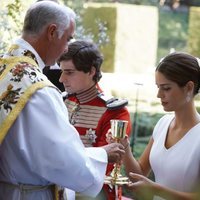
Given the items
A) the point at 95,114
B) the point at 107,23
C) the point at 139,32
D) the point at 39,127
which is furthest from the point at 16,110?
the point at 139,32

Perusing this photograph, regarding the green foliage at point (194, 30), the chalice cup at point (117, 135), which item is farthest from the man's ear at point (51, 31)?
the green foliage at point (194, 30)

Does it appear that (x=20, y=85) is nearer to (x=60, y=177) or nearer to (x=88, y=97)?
(x=60, y=177)

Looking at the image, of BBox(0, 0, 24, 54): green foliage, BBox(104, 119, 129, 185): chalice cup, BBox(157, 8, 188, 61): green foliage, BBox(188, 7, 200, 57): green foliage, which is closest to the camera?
BBox(104, 119, 129, 185): chalice cup

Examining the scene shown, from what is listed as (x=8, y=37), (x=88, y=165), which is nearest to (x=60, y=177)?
(x=88, y=165)

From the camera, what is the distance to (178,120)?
271 cm

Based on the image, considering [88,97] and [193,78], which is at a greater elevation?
[193,78]

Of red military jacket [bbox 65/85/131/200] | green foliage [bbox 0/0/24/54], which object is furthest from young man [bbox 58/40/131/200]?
green foliage [bbox 0/0/24/54]

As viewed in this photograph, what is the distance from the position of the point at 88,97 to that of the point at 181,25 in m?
8.52

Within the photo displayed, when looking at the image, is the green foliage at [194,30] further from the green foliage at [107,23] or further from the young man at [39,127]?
the young man at [39,127]

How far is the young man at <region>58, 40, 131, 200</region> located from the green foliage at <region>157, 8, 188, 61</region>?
8176 millimetres

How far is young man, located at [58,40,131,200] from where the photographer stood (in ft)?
9.38

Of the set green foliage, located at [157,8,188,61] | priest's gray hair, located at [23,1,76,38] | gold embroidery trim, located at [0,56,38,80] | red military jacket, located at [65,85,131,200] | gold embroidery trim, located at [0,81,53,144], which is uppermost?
priest's gray hair, located at [23,1,76,38]

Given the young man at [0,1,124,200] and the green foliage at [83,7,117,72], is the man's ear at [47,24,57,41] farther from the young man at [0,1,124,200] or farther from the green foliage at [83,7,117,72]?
the green foliage at [83,7,117,72]

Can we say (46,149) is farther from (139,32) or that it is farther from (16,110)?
(139,32)
